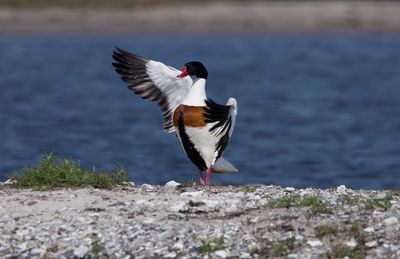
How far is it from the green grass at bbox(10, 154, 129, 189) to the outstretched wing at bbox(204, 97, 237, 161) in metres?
1.25

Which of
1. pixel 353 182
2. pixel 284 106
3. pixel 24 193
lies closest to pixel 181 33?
pixel 284 106

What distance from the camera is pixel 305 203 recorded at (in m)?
9.35

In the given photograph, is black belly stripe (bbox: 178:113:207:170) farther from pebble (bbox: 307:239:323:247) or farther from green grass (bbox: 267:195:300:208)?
pebble (bbox: 307:239:323:247)

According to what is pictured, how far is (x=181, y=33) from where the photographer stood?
140 feet

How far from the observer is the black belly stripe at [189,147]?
37.7ft

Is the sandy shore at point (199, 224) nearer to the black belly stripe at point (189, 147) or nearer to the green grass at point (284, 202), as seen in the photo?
the green grass at point (284, 202)

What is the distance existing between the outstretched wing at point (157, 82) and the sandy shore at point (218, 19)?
3027cm

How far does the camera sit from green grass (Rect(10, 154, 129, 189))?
408 inches

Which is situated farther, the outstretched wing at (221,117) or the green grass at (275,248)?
the outstretched wing at (221,117)

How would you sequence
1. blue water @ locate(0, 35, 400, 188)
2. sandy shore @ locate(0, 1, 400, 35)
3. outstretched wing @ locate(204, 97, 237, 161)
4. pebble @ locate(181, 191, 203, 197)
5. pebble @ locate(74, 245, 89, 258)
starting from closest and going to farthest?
1. pebble @ locate(74, 245, 89, 258)
2. pebble @ locate(181, 191, 203, 197)
3. outstretched wing @ locate(204, 97, 237, 161)
4. blue water @ locate(0, 35, 400, 188)
5. sandy shore @ locate(0, 1, 400, 35)

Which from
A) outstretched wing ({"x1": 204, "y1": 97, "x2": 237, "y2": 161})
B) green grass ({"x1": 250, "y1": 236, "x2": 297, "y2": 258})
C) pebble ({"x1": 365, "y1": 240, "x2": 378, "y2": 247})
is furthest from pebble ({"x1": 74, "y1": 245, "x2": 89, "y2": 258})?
outstretched wing ({"x1": 204, "y1": 97, "x2": 237, "y2": 161})

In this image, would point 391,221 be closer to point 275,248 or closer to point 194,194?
point 275,248

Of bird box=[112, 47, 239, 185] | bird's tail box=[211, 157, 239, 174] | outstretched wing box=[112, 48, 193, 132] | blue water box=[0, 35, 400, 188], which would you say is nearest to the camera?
bird box=[112, 47, 239, 185]

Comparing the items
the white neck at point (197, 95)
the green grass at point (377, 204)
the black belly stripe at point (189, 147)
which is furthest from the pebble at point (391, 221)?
the black belly stripe at point (189, 147)
